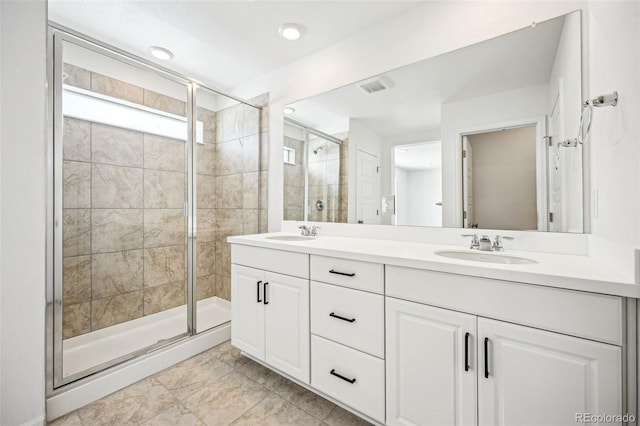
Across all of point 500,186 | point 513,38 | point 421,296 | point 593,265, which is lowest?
point 421,296

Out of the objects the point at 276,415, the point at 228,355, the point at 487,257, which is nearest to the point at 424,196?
the point at 487,257

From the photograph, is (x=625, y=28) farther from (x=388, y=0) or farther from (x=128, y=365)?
(x=128, y=365)

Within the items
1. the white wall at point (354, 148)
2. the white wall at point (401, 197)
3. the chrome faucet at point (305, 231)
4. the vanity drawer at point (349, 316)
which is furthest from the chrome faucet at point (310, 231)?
the vanity drawer at point (349, 316)

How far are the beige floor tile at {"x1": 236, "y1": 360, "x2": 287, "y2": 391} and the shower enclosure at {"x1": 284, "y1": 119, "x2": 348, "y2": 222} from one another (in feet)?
3.75

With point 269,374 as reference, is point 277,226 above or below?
above

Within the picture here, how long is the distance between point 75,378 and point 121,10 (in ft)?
7.44

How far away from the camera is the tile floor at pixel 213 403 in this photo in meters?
1.42

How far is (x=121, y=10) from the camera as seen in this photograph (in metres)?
1.80

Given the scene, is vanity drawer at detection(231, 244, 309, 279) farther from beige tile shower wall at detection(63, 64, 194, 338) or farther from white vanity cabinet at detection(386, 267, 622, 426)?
beige tile shower wall at detection(63, 64, 194, 338)

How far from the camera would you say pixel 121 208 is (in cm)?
225

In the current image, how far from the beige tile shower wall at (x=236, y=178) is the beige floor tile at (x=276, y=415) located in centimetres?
131

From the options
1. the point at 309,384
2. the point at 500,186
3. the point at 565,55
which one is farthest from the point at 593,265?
the point at 309,384

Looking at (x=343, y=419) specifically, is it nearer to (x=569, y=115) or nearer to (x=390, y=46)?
(x=569, y=115)

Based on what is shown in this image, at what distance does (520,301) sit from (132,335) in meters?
2.63
